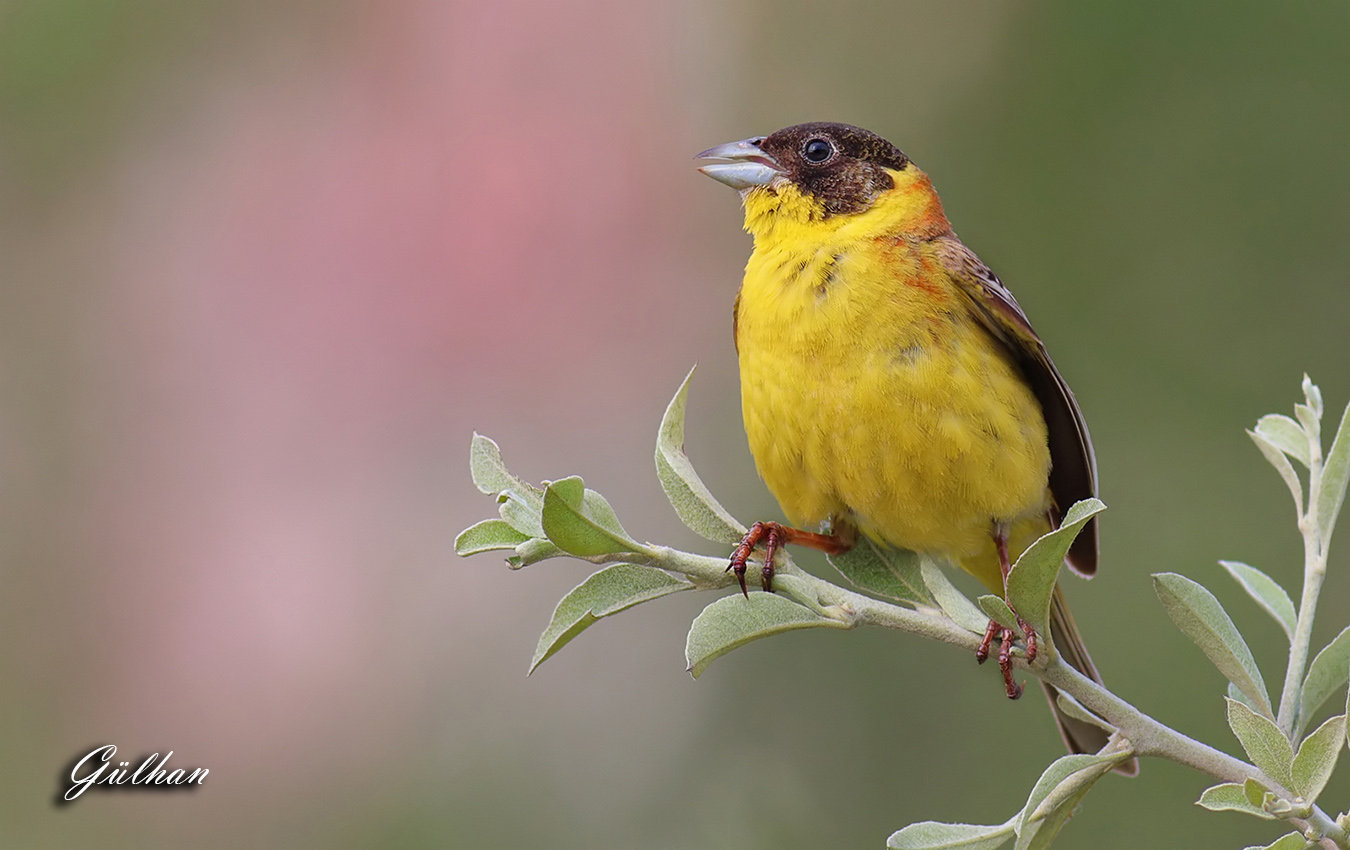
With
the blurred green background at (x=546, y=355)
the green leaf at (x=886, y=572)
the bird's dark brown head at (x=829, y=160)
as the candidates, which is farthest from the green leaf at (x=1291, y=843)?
the blurred green background at (x=546, y=355)

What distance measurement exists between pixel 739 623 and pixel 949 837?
47 cm

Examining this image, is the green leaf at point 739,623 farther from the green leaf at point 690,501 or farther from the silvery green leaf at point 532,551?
the green leaf at point 690,501

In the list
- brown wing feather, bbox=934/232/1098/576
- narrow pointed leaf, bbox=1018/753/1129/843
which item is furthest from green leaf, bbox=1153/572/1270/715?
brown wing feather, bbox=934/232/1098/576

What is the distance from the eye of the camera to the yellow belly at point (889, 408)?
9.84 feet

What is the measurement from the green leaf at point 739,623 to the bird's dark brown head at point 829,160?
6.28ft

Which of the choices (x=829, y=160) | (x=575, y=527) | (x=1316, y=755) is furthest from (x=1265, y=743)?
(x=829, y=160)

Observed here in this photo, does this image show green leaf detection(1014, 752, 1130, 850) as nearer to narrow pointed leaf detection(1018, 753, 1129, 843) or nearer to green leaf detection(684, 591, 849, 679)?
narrow pointed leaf detection(1018, 753, 1129, 843)

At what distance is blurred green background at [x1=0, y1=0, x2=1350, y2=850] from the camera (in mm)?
5992

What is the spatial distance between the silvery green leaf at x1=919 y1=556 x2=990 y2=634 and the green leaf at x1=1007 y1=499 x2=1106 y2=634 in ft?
0.79

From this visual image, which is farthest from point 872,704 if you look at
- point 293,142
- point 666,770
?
point 293,142

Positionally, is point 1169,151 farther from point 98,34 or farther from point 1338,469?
point 98,34

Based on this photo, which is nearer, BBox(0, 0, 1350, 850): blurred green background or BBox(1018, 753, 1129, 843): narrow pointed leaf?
BBox(1018, 753, 1129, 843): narrow pointed leaf

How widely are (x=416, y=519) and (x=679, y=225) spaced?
2.27 meters

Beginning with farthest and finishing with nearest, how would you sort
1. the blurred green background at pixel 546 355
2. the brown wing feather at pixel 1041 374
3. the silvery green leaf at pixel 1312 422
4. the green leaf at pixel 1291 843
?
the blurred green background at pixel 546 355
the brown wing feather at pixel 1041 374
the silvery green leaf at pixel 1312 422
the green leaf at pixel 1291 843
